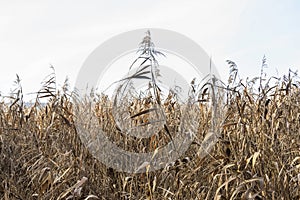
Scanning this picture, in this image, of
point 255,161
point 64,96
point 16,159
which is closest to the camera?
point 255,161

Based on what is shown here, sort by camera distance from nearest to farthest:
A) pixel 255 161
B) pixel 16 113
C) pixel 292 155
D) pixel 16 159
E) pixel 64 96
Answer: pixel 255 161 → pixel 292 155 → pixel 16 159 → pixel 16 113 → pixel 64 96

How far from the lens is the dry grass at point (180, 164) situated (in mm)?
1941

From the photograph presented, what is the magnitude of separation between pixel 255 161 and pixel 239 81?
3.20ft

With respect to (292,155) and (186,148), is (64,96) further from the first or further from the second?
(292,155)

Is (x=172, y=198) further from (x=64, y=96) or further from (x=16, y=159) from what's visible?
(x=64, y=96)

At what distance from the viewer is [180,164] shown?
6.87 feet

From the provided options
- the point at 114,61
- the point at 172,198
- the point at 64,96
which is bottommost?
the point at 172,198

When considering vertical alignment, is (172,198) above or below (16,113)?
below

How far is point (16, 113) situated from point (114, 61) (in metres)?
0.78

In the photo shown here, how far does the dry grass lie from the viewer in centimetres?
194

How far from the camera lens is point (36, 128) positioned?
2.82 metres

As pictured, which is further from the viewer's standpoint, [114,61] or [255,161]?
[114,61]

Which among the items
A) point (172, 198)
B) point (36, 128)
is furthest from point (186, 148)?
point (36, 128)

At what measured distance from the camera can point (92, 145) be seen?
8.11ft
